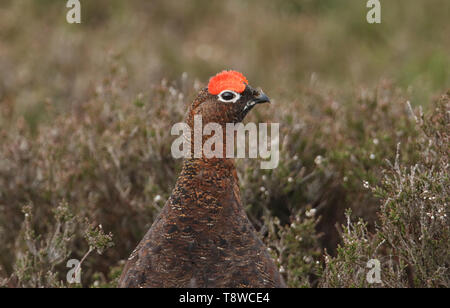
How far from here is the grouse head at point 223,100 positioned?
9.26 ft

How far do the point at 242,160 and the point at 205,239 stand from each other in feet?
5.21

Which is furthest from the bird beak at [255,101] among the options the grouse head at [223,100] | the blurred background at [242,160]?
the blurred background at [242,160]

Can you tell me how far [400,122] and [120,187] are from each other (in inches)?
87.1

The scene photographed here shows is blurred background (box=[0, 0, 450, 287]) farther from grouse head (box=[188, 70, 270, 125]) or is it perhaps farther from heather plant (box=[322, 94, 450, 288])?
grouse head (box=[188, 70, 270, 125])

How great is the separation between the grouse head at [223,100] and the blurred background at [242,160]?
792 mm

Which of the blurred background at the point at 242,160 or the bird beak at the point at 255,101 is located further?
the blurred background at the point at 242,160

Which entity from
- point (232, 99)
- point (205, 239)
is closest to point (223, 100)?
point (232, 99)

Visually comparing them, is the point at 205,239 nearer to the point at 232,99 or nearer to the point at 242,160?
the point at 232,99

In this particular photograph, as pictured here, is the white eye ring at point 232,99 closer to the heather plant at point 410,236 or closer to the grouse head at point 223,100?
the grouse head at point 223,100

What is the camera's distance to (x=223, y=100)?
284cm

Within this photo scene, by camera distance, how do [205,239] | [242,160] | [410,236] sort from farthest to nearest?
1. [242,160]
2. [410,236]
3. [205,239]

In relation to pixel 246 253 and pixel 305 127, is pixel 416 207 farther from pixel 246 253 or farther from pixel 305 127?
pixel 305 127

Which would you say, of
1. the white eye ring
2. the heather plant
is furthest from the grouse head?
the heather plant
